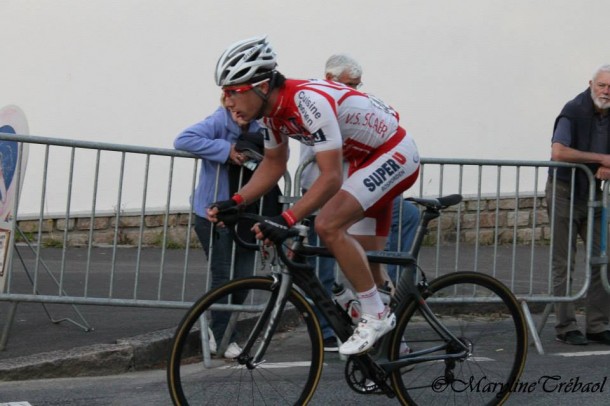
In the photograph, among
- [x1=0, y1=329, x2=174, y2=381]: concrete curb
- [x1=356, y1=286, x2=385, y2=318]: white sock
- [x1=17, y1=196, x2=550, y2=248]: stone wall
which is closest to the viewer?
[x1=356, y1=286, x2=385, y2=318]: white sock

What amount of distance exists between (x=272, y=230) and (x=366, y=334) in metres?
0.69

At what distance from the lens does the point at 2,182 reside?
22.3 feet

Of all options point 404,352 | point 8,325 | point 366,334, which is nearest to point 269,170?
point 366,334

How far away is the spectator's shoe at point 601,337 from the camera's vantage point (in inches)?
310

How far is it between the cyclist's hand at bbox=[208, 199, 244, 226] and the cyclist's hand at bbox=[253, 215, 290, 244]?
14 centimetres

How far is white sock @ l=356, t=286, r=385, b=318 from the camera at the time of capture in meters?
5.22

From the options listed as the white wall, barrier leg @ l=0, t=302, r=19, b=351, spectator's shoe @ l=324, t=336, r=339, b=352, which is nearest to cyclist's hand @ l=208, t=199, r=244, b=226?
spectator's shoe @ l=324, t=336, r=339, b=352

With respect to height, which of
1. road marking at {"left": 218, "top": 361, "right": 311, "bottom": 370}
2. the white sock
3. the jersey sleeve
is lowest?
road marking at {"left": 218, "top": 361, "right": 311, "bottom": 370}

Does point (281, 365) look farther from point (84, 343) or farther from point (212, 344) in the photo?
point (84, 343)

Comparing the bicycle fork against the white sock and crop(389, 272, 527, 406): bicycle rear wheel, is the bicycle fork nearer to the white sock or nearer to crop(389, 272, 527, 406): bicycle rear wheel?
the white sock

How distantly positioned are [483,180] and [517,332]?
2704 mm

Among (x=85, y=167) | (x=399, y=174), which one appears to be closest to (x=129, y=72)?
(x=85, y=167)

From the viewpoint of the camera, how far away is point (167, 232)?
784 centimetres

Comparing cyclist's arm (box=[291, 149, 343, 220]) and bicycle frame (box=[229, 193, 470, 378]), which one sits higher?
cyclist's arm (box=[291, 149, 343, 220])
